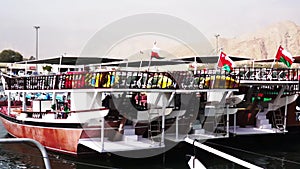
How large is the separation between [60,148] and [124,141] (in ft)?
9.17

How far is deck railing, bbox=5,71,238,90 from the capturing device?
44.4 feet

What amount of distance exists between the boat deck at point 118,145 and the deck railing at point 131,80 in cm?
202

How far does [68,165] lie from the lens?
14523 millimetres

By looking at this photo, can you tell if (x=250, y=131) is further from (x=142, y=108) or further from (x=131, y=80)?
(x=131, y=80)

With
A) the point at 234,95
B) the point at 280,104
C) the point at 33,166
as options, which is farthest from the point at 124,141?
the point at 280,104

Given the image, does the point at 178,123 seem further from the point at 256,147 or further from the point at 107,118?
the point at 256,147

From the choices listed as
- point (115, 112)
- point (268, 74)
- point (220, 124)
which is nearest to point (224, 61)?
point (268, 74)

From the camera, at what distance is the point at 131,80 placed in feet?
45.3

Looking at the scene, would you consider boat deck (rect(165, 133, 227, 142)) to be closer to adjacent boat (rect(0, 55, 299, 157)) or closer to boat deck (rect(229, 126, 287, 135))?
adjacent boat (rect(0, 55, 299, 157))

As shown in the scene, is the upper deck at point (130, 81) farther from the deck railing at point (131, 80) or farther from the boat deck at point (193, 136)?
the boat deck at point (193, 136)

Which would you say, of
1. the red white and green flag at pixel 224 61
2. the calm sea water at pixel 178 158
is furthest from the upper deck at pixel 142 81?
the calm sea water at pixel 178 158

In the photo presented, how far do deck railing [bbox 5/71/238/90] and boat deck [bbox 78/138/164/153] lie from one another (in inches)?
79.7

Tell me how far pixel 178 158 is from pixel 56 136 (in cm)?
504

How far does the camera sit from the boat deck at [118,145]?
13.5 metres
